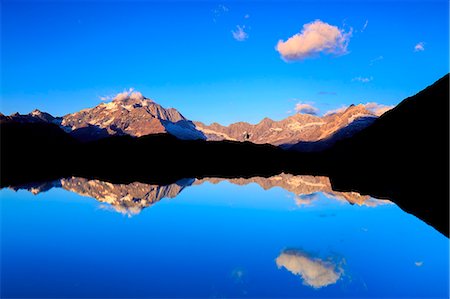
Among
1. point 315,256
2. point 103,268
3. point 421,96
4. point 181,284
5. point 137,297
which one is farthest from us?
point 421,96

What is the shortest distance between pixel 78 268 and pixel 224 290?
10.5 meters

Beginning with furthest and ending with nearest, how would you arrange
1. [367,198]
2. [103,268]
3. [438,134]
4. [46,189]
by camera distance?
[438,134], [46,189], [367,198], [103,268]

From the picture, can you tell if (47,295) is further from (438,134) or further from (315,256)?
(438,134)

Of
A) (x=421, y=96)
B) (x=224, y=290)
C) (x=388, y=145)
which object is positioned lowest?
(x=224, y=290)

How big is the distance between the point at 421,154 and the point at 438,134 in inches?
357

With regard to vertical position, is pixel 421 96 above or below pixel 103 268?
above

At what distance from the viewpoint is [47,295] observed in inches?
787

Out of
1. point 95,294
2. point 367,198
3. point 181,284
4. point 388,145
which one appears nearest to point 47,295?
point 95,294

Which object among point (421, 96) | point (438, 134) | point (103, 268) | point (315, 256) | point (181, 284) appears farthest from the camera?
point (421, 96)

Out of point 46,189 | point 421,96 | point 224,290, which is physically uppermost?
point 421,96

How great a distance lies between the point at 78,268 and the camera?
2414 cm

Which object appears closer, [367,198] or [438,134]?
[367,198]

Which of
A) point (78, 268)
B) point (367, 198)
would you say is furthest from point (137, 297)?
point (367, 198)

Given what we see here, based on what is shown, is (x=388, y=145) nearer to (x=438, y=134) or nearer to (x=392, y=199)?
(x=438, y=134)
